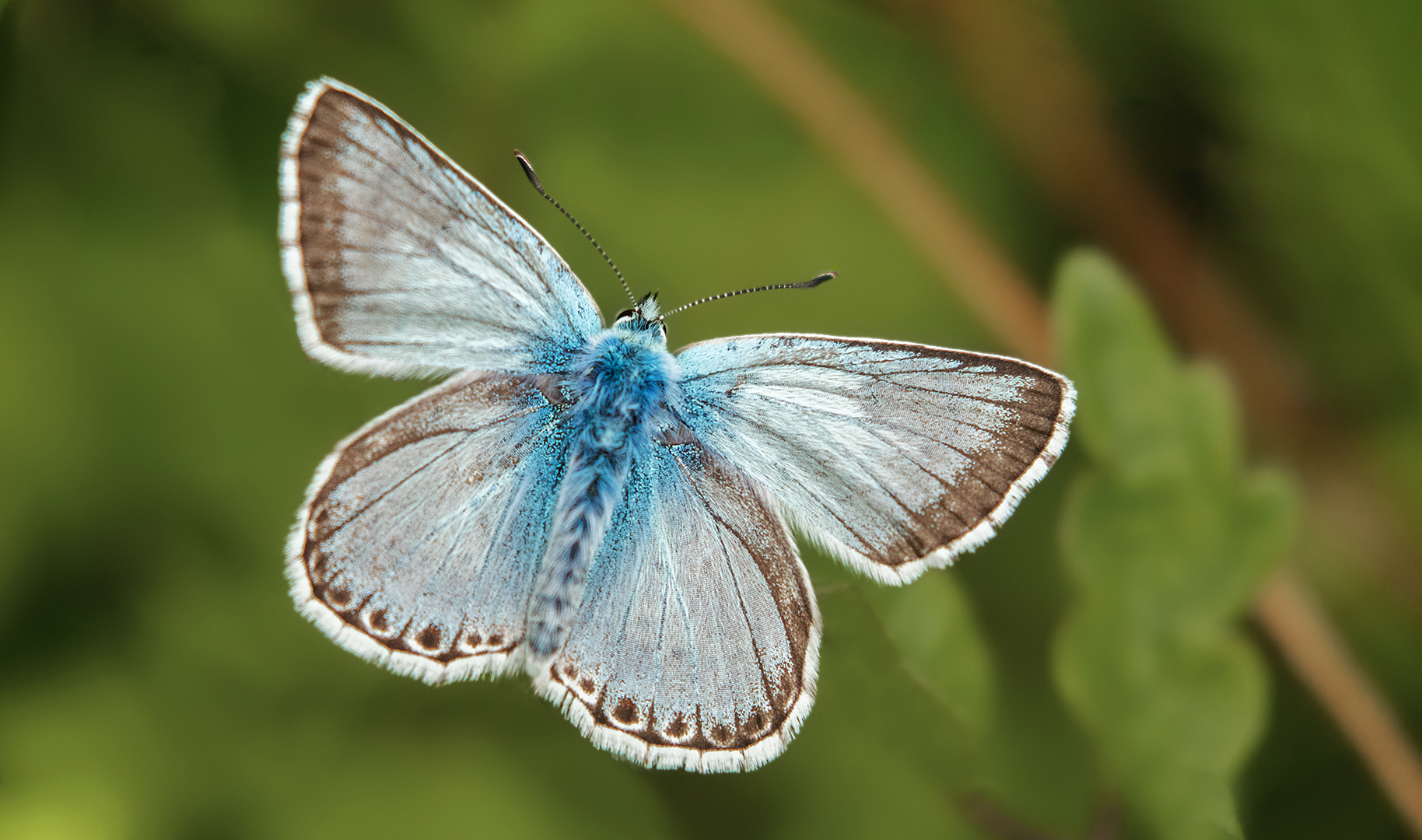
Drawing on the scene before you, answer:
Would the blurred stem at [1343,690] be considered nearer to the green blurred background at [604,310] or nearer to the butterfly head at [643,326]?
the green blurred background at [604,310]

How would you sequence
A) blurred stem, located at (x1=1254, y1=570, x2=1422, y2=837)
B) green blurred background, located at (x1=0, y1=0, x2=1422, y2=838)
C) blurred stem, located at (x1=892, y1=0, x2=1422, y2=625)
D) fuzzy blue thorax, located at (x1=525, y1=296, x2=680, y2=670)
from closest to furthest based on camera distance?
1. fuzzy blue thorax, located at (x1=525, y1=296, x2=680, y2=670)
2. green blurred background, located at (x1=0, y1=0, x2=1422, y2=838)
3. blurred stem, located at (x1=1254, y1=570, x2=1422, y2=837)
4. blurred stem, located at (x1=892, y1=0, x2=1422, y2=625)

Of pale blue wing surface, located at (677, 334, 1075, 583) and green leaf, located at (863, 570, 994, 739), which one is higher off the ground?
pale blue wing surface, located at (677, 334, 1075, 583)

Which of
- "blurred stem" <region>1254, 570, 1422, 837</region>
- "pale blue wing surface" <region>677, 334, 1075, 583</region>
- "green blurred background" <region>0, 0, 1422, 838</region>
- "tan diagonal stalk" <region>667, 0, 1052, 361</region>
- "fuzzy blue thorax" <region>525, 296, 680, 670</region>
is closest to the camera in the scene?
"pale blue wing surface" <region>677, 334, 1075, 583</region>

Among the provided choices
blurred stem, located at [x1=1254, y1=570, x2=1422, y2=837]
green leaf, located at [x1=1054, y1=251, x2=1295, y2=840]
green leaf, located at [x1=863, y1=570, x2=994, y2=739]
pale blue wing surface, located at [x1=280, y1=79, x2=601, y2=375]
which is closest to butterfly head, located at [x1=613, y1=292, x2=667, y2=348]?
pale blue wing surface, located at [x1=280, y1=79, x2=601, y2=375]

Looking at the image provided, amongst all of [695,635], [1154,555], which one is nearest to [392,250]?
[695,635]

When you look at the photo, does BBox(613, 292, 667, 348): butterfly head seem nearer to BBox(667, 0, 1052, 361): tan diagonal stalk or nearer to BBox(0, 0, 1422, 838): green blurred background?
BBox(0, 0, 1422, 838): green blurred background

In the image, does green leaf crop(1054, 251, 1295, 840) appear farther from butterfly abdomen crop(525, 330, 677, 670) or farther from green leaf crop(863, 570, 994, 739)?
butterfly abdomen crop(525, 330, 677, 670)

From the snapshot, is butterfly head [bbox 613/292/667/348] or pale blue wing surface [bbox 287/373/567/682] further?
butterfly head [bbox 613/292/667/348]

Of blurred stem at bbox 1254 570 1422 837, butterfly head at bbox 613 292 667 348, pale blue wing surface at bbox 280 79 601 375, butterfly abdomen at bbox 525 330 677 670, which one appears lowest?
blurred stem at bbox 1254 570 1422 837
